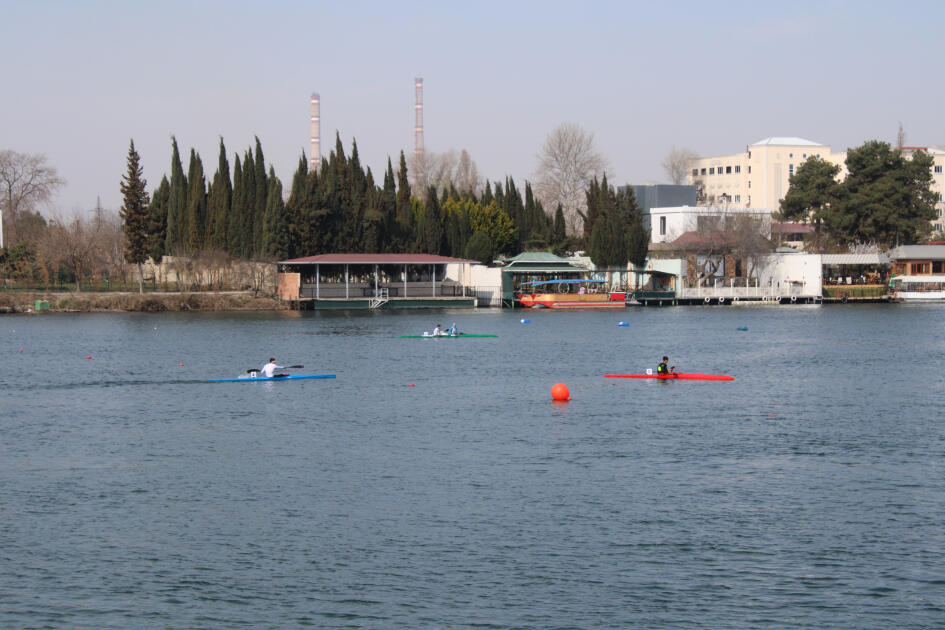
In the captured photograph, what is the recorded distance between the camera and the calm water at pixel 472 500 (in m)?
19.4

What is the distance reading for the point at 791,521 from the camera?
79.2 ft

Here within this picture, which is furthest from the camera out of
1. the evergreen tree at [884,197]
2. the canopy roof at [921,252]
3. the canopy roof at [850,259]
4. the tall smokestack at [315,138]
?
the tall smokestack at [315,138]

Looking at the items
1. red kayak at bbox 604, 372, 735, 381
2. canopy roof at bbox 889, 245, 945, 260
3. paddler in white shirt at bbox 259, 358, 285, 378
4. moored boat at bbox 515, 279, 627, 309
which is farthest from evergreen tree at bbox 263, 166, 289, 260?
canopy roof at bbox 889, 245, 945, 260

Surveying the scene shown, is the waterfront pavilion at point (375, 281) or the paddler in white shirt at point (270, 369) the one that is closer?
the paddler in white shirt at point (270, 369)

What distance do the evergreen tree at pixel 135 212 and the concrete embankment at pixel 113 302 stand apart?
8.23 feet

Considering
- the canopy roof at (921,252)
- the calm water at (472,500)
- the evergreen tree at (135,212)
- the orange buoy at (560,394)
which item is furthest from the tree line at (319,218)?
the orange buoy at (560,394)

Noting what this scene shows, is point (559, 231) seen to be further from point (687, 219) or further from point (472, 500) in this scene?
point (472, 500)

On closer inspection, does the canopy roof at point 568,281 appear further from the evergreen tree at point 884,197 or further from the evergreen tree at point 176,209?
the evergreen tree at point 176,209

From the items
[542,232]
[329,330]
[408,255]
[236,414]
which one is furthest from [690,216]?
[236,414]

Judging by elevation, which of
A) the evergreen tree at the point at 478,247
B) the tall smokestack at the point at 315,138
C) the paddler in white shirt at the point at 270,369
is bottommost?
the paddler in white shirt at the point at 270,369

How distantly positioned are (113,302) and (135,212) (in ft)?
33.1

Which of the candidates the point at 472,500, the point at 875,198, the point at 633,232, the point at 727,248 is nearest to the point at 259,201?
the point at 633,232

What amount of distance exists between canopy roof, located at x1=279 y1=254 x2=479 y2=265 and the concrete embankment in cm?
828

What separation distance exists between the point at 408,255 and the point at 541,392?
72932 millimetres
